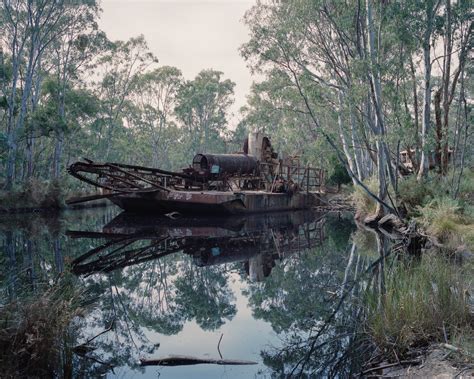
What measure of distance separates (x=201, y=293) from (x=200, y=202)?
1024 centimetres

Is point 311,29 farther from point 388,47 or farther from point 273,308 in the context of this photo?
point 273,308

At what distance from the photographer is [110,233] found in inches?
571

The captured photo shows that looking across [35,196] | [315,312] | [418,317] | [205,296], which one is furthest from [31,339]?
[35,196]

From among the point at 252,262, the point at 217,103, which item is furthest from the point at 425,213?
the point at 217,103

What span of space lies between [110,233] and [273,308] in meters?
9.10

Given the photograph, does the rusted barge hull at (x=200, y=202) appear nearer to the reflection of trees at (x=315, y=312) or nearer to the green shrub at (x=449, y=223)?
the reflection of trees at (x=315, y=312)

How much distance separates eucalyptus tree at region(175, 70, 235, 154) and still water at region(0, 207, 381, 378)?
33.5 m

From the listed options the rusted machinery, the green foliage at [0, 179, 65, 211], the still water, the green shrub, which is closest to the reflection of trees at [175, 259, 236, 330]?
the still water

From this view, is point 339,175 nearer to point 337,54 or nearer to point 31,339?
point 337,54

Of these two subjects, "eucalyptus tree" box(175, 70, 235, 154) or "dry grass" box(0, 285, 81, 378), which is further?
"eucalyptus tree" box(175, 70, 235, 154)

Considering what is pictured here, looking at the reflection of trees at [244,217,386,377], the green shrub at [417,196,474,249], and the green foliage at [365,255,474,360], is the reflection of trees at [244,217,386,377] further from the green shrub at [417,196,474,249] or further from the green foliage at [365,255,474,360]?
the green shrub at [417,196,474,249]

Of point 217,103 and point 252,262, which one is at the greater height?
point 217,103

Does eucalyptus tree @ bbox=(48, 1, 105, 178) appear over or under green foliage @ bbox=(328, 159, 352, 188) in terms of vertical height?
over

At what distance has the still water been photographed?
4.70 m
